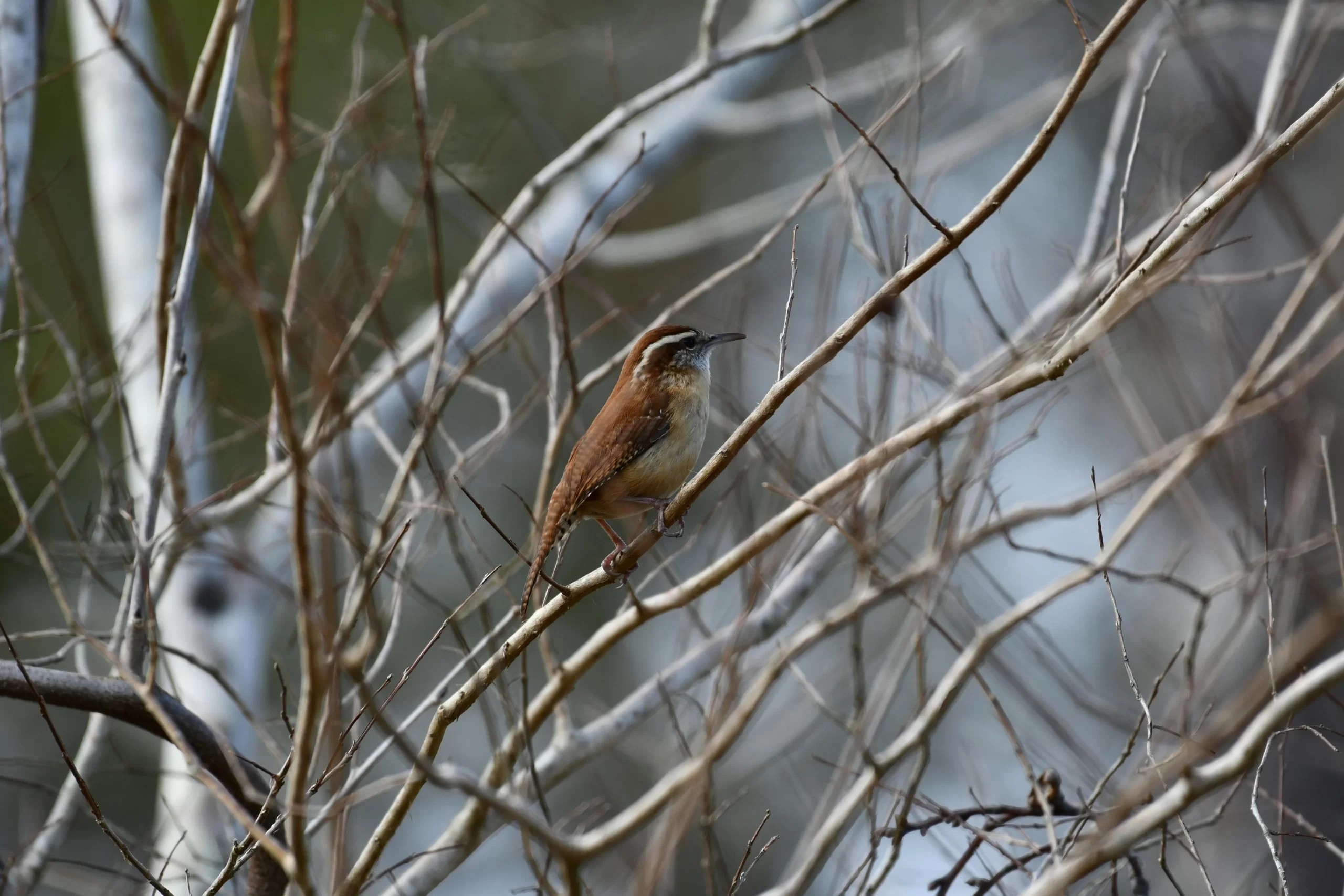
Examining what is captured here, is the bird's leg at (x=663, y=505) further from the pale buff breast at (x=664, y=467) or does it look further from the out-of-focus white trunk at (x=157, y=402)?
the out-of-focus white trunk at (x=157, y=402)

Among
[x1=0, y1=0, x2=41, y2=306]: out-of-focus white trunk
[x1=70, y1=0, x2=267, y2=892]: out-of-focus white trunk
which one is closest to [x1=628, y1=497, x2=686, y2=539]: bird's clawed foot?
[x1=70, y1=0, x2=267, y2=892]: out-of-focus white trunk

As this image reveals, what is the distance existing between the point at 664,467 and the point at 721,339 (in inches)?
28.2

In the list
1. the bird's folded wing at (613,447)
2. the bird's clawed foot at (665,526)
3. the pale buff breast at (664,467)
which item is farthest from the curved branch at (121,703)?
the pale buff breast at (664,467)

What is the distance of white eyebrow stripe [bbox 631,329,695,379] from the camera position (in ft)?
17.5

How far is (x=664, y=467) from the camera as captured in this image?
493cm

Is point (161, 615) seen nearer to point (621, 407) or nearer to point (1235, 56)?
point (621, 407)

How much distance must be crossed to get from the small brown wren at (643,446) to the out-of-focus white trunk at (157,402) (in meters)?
1.82

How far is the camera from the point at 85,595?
4793 mm

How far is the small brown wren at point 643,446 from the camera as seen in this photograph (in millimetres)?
4848

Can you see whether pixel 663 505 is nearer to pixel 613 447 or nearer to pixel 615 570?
pixel 613 447

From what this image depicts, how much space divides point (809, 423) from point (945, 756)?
826cm

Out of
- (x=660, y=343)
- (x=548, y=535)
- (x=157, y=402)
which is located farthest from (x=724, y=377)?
(x=157, y=402)

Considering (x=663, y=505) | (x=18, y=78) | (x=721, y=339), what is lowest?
(x=663, y=505)

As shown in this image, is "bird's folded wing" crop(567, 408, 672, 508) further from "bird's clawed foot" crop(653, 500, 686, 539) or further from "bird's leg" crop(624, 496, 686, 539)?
"bird's clawed foot" crop(653, 500, 686, 539)
